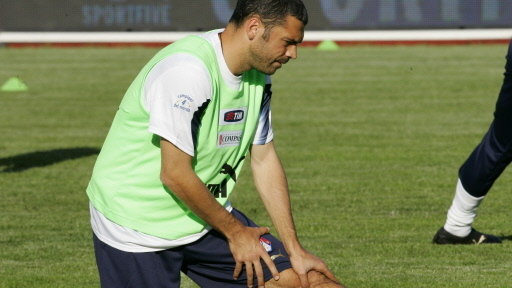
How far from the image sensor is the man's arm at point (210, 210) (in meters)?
4.08

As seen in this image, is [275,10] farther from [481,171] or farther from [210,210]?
[481,171]

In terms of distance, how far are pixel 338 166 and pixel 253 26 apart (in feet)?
26.3

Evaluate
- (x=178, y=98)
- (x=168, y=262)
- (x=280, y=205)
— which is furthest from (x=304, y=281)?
(x=178, y=98)

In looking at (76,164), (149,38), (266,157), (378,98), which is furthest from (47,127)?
(149,38)

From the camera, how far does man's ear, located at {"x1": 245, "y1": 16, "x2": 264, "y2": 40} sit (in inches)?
163

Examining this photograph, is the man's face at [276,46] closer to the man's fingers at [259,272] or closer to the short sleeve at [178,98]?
the short sleeve at [178,98]

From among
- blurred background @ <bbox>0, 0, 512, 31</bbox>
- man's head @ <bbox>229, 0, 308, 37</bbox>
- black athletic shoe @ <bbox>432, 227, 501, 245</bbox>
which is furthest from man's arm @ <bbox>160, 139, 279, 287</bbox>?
blurred background @ <bbox>0, 0, 512, 31</bbox>

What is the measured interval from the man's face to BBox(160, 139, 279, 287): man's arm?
466 millimetres

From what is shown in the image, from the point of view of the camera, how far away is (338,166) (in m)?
12.1

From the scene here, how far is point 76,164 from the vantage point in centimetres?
1255

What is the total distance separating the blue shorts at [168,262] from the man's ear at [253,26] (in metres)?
0.82

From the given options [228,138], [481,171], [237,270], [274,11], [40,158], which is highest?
[274,11]

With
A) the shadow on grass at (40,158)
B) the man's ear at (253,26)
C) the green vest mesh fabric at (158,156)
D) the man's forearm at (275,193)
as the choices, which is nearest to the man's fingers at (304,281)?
the man's forearm at (275,193)

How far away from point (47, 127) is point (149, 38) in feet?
55.9
